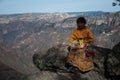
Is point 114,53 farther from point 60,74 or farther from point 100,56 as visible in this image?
point 60,74

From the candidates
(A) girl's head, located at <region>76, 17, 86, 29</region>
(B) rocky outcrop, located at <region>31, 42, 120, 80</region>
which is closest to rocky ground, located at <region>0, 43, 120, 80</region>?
(B) rocky outcrop, located at <region>31, 42, 120, 80</region>

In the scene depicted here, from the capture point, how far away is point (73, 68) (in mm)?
14602

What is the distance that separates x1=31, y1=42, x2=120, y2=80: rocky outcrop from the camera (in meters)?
14.2

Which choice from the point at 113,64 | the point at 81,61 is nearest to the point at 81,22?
the point at 81,61

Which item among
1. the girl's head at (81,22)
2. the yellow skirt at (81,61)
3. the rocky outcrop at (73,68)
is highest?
the girl's head at (81,22)

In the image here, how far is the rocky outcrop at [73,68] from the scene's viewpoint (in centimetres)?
1423

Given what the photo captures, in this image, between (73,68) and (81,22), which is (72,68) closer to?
(73,68)

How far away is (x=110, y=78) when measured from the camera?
49.5 ft

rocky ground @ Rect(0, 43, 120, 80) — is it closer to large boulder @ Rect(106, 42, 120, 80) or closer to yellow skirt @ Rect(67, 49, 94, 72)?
large boulder @ Rect(106, 42, 120, 80)

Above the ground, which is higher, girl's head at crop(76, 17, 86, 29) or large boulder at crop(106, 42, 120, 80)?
girl's head at crop(76, 17, 86, 29)

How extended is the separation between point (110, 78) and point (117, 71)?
0.63 metres

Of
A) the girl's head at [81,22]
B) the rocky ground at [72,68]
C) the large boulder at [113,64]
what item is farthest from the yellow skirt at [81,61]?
the large boulder at [113,64]

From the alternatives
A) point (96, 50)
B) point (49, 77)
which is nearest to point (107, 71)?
point (96, 50)

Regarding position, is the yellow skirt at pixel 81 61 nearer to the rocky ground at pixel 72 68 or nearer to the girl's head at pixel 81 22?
the rocky ground at pixel 72 68
